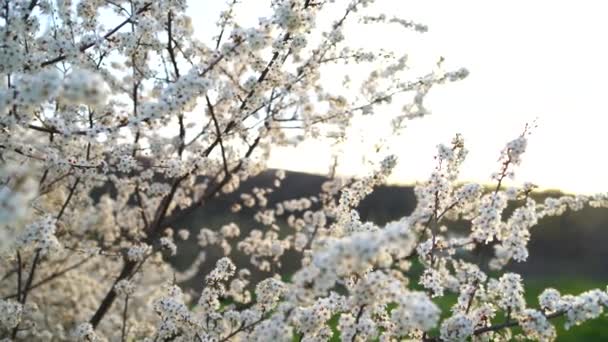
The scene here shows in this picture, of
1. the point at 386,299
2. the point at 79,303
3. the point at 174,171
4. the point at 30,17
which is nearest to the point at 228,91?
the point at 174,171

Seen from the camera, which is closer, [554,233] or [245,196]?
[245,196]

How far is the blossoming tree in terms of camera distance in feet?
11.6

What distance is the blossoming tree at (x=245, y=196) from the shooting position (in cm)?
355

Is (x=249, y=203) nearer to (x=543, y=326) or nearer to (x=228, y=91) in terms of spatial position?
(x=228, y=91)

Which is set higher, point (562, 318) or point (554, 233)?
point (554, 233)

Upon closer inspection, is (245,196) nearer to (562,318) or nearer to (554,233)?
(562,318)

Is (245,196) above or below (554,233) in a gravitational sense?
below

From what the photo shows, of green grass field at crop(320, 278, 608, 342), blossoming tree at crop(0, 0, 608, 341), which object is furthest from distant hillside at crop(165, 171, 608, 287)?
blossoming tree at crop(0, 0, 608, 341)

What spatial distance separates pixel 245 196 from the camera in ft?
32.2

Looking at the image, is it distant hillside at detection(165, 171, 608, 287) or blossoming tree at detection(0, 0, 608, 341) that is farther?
distant hillside at detection(165, 171, 608, 287)

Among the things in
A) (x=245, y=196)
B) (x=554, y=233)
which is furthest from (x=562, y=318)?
(x=554, y=233)

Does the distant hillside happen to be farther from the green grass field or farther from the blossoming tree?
the blossoming tree

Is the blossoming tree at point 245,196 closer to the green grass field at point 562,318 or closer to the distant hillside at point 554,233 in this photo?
the green grass field at point 562,318

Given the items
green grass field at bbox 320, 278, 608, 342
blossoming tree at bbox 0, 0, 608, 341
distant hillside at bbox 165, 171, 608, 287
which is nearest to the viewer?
blossoming tree at bbox 0, 0, 608, 341
